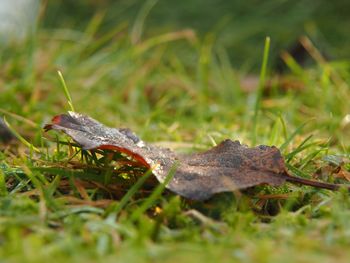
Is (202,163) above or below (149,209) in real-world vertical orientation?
above

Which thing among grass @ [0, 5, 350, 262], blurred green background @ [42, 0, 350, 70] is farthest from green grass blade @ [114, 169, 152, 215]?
blurred green background @ [42, 0, 350, 70]

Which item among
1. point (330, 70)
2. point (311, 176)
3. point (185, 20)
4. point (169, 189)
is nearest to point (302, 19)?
point (185, 20)

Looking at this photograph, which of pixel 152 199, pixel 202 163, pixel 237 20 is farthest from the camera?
pixel 237 20

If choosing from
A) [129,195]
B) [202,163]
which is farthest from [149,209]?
[202,163]

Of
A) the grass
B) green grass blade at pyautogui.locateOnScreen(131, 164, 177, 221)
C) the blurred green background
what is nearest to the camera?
the grass

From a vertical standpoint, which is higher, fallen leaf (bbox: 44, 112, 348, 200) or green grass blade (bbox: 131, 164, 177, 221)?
fallen leaf (bbox: 44, 112, 348, 200)

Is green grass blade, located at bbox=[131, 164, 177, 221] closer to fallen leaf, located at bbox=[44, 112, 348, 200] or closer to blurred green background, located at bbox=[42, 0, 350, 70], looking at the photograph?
fallen leaf, located at bbox=[44, 112, 348, 200]

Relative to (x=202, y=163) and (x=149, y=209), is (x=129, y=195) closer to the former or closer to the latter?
(x=149, y=209)

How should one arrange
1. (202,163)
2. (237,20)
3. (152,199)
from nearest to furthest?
(152,199)
(202,163)
(237,20)
